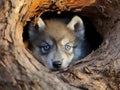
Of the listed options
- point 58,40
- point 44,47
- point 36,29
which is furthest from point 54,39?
point 36,29

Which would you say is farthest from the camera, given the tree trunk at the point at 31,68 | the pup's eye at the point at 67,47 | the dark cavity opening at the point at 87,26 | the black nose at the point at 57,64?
the dark cavity opening at the point at 87,26

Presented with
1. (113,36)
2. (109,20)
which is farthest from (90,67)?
(109,20)

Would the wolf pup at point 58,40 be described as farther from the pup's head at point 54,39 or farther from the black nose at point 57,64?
the black nose at point 57,64

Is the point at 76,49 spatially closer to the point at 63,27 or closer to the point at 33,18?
the point at 63,27

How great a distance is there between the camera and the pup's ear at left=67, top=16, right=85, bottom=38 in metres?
4.50

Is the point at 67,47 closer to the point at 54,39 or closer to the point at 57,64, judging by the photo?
the point at 54,39

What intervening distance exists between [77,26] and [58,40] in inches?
17.6

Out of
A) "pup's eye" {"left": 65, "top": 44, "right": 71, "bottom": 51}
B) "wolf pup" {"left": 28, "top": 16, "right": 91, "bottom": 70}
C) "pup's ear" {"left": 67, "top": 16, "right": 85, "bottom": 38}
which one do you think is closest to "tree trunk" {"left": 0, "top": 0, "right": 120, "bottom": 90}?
"wolf pup" {"left": 28, "top": 16, "right": 91, "bottom": 70}

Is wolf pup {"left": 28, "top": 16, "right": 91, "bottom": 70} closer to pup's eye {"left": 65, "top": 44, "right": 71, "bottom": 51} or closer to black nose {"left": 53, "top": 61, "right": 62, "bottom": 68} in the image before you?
pup's eye {"left": 65, "top": 44, "right": 71, "bottom": 51}

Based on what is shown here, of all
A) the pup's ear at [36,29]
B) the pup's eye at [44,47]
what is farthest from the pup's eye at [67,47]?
the pup's ear at [36,29]

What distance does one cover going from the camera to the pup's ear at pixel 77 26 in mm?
4504

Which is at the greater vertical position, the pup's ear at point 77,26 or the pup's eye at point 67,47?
the pup's ear at point 77,26

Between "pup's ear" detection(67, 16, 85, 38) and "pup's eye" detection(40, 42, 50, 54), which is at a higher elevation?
"pup's ear" detection(67, 16, 85, 38)

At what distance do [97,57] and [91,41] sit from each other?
1505 millimetres
